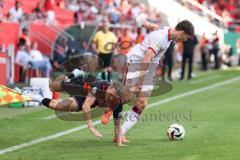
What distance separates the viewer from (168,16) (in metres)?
36.3

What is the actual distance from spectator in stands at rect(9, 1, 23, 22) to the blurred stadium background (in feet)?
0.12

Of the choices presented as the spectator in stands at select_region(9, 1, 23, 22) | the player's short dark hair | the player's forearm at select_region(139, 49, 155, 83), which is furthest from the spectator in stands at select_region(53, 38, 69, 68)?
the player's short dark hair

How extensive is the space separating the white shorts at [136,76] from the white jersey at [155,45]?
0.10 meters

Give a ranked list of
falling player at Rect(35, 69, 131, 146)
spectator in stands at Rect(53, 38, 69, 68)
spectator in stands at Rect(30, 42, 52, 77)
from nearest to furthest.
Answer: falling player at Rect(35, 69, 131, 146) → spectator in stands at Rect(30, 42, 52, 77) → spectator in stands at Rect(53, 38, 69, 68)

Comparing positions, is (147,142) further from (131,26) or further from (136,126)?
(131,26)

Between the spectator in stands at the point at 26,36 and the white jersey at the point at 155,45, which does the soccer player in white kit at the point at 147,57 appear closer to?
the white jersey at the point at 155,45

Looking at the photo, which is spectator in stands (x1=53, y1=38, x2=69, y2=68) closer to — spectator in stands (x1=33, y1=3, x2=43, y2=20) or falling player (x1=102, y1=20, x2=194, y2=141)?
spectator in stands (x1=33, y1=3, x2=43, y2=20)

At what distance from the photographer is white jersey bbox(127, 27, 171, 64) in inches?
437

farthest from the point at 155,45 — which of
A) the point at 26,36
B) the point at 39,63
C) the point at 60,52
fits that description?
the point at 60,52

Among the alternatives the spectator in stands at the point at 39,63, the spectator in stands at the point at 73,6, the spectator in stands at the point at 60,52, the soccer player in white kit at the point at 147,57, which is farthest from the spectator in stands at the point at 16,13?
the soccer player in white kit at the point at 147,57

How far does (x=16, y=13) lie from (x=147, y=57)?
15171 millimetres

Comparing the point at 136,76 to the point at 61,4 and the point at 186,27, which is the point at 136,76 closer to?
the point at 186,27

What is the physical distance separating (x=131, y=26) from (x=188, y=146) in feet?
67.9

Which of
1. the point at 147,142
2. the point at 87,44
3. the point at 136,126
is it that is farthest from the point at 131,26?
the point at 147,142
